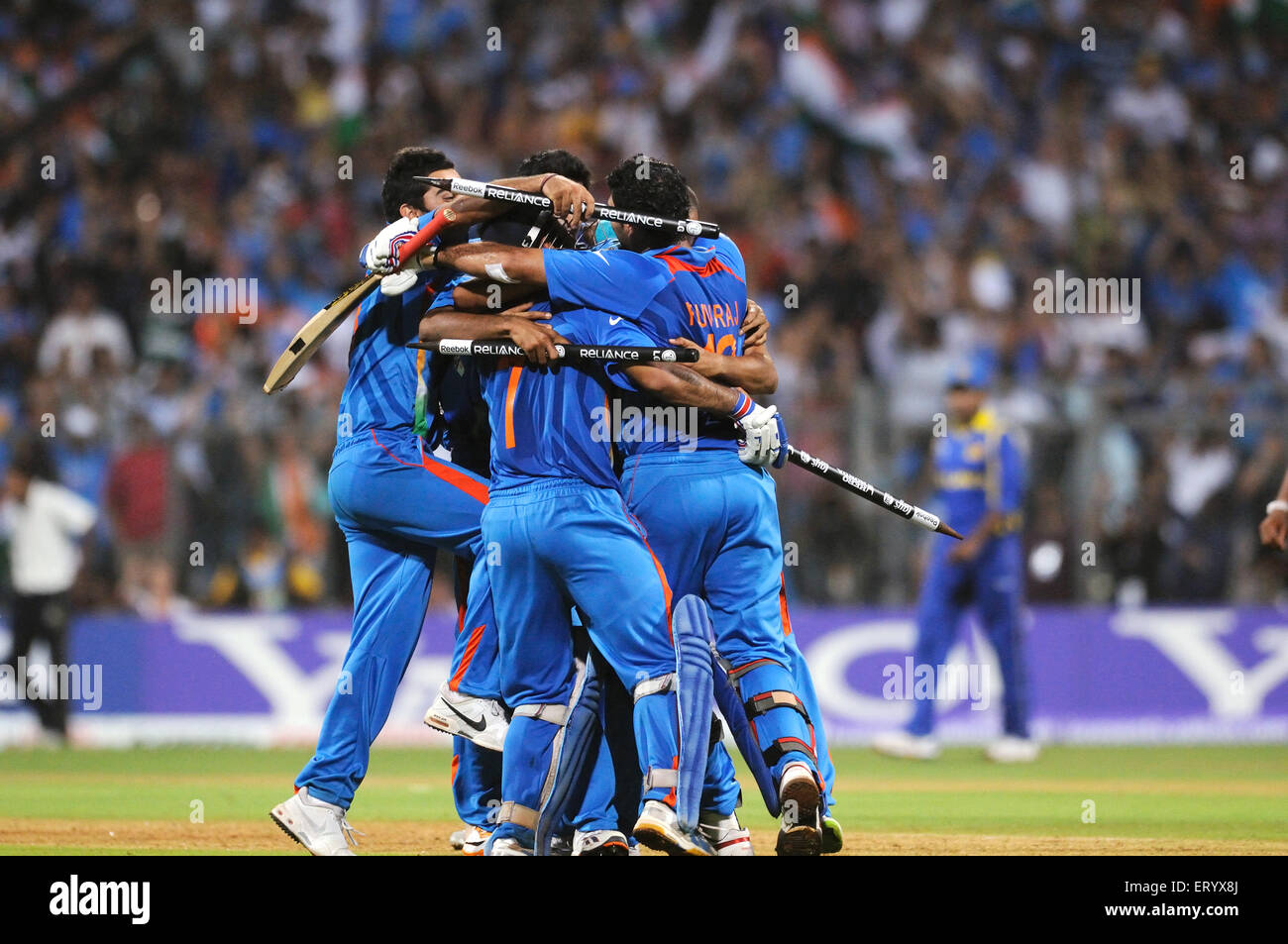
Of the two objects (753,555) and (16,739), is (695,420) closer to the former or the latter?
(753,555)

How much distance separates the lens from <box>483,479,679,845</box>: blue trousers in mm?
7105

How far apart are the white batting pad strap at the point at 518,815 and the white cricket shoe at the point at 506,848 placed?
75mm

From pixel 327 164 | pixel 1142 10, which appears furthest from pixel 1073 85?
pixel 327 164

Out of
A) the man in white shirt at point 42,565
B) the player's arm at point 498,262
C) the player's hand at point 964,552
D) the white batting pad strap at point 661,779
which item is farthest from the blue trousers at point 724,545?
the man in white shirt at point 42,565

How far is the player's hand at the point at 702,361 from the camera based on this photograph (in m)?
7.73

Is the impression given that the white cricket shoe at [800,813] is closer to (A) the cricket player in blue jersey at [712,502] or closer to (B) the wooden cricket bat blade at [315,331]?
(A) the cricket player in blue jersey at [712,502]

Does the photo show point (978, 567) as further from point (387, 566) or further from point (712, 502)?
point (387, 566)

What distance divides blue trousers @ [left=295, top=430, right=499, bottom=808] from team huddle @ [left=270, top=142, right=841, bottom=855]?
0.01 meters

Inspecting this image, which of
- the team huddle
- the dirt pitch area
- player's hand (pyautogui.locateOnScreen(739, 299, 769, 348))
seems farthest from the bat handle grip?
the dirt pitch area

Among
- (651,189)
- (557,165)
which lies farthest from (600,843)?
(557,165)

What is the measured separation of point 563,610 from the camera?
24.1ft

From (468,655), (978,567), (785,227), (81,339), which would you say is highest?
(785,227)

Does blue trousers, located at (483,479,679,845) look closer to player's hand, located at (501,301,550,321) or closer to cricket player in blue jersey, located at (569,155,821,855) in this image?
cricket player in blue jersey, located at (569,155,821,855)

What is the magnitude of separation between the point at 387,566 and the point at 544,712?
1369 mm
